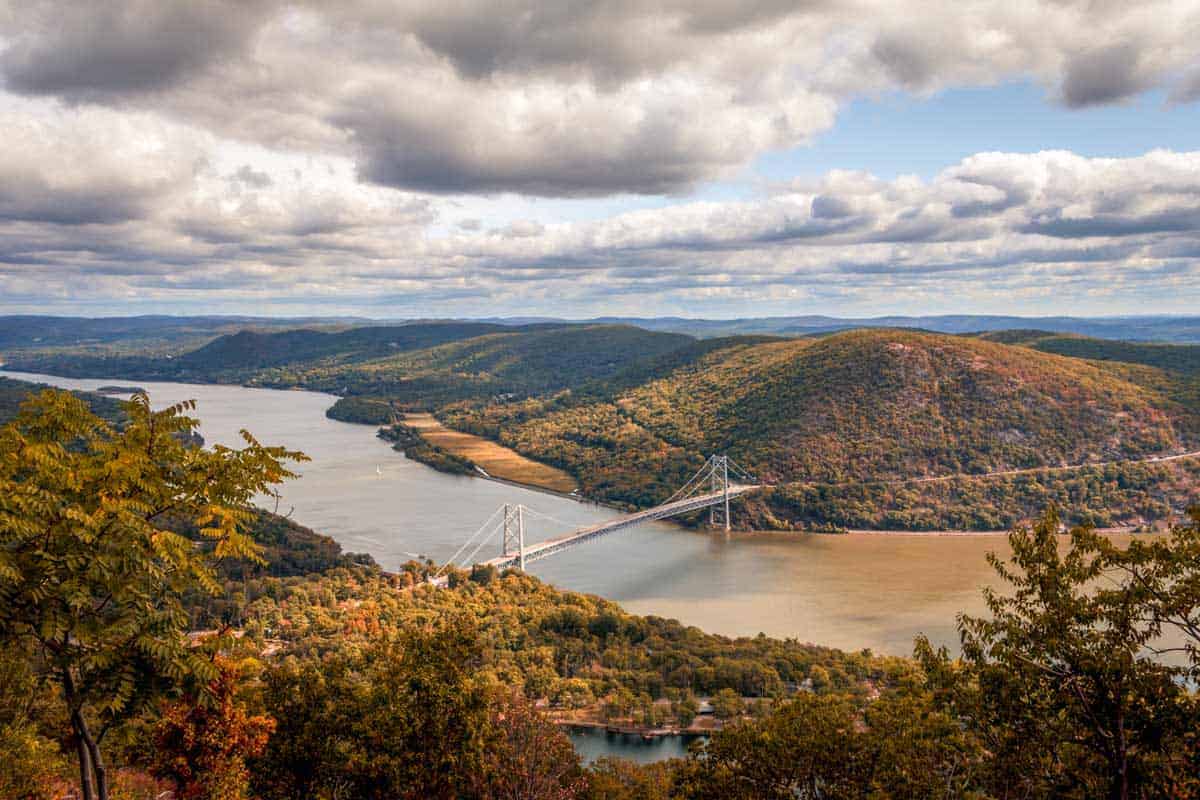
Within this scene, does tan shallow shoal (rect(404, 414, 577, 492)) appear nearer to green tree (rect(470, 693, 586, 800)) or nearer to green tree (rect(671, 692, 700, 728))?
green tree (rect(671, 692, 700, 728))

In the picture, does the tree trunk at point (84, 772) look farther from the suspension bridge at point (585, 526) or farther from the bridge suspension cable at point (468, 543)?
the bridge suspension cable at point (468, 543)

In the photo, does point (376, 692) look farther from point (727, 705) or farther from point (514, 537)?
point (514, 537)

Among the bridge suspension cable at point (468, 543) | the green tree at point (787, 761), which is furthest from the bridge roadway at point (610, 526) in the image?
the green tree at point (787, 761)

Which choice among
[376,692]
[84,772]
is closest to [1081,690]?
[84,772]

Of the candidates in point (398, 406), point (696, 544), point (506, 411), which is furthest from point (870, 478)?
point (398, 406)

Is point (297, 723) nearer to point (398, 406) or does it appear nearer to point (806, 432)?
point (806, 432)

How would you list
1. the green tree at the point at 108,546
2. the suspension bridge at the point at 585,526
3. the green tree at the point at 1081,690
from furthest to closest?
the suspension bridge at the point at 585,526, the green tree at the point at 1081,690, the green tree at the point at 108,546

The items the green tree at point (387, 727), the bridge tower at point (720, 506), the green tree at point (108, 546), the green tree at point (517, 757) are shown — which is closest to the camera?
the green tree at point (108, 546)

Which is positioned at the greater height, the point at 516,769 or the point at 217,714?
the point at 217,714
